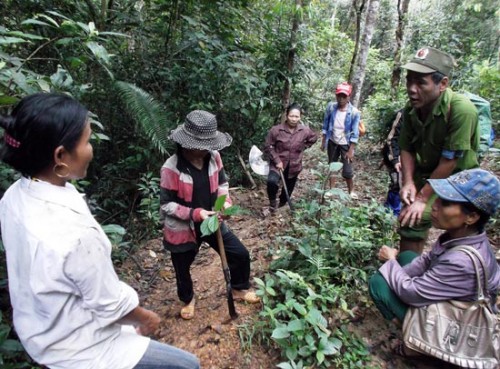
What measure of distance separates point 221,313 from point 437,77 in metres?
2.77

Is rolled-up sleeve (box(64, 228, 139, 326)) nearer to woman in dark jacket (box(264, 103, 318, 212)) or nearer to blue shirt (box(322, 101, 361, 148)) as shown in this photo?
woman in dark jacket (box(264, 103, 318, 212))

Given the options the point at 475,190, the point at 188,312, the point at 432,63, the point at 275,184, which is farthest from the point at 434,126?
the point at 275,184

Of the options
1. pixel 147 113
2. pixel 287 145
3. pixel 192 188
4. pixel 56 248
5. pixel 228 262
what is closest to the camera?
pixel 56 248

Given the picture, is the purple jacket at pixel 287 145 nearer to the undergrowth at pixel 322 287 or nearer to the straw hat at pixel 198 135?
the undergrowth at pixel 322 287

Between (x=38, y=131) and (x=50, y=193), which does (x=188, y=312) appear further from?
(x=38, y=131)

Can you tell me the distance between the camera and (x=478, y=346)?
206 cm

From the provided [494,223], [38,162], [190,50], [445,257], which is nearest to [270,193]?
[190,50]

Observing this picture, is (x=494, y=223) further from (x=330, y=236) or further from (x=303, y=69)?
(x=303, y=69)

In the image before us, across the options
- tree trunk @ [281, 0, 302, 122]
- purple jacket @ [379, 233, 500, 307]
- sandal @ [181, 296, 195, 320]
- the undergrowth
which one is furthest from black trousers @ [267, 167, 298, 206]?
purple jacket @ [379, 233, 500, 307]

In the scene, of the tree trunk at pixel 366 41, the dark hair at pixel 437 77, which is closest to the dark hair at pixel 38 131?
the dark hair at pixel 437 77

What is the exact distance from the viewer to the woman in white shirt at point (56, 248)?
1.21 m

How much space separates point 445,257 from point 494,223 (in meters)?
2.90

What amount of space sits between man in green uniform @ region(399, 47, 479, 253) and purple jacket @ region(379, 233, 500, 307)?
0.51 m

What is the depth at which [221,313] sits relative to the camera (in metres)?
3.19
